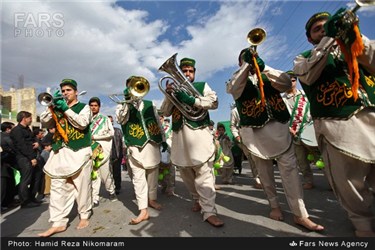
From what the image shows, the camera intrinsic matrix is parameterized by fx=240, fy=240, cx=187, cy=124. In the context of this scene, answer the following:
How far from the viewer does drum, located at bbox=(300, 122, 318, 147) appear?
401 cm

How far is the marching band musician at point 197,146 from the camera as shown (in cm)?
313

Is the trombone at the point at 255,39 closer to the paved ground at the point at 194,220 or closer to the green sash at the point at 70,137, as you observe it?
the paved ground at the point at 194,220

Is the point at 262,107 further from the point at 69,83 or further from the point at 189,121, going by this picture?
the point at 69,83

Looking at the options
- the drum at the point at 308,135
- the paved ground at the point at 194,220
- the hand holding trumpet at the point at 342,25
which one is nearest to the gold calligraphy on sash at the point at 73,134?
the paved ground at the point at 194,220

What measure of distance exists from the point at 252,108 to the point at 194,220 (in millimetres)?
1675

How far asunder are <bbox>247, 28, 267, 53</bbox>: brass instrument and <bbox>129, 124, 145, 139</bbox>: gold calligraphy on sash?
210cm

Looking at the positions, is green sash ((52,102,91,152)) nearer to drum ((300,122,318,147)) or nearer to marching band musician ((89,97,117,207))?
marching band musician ((89,97,117,207))

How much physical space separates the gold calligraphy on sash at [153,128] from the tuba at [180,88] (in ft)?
2.63

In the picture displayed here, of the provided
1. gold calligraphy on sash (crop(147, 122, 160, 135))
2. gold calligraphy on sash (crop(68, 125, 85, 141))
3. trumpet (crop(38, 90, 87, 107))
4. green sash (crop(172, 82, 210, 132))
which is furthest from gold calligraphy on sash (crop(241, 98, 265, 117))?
trumpet (crop(38, 90, 87, 107))

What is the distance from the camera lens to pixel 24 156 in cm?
504

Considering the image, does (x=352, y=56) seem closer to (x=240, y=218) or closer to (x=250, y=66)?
(x=250, y=66)
